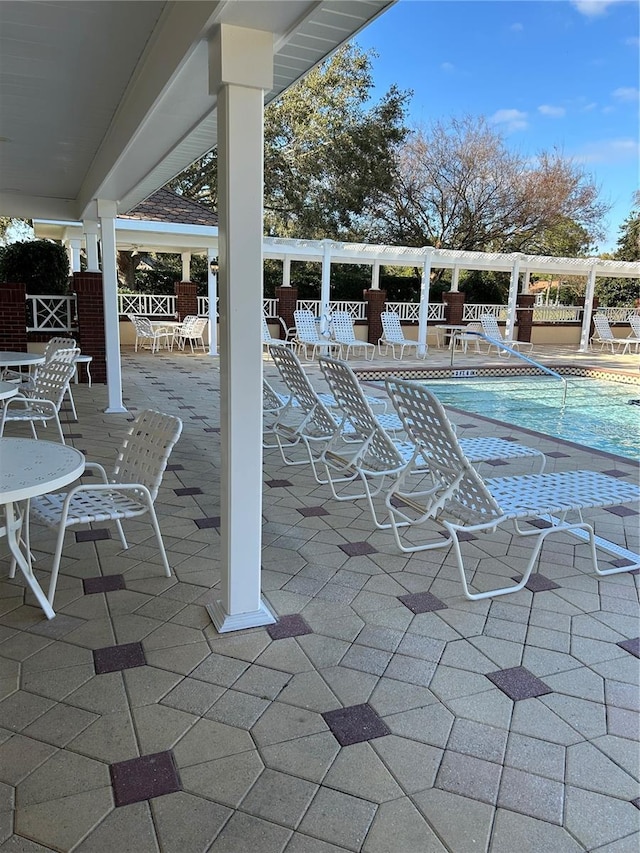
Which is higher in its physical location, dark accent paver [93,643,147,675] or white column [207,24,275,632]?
white column [207,24,275,632]

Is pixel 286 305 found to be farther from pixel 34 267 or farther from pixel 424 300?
pixel 34 267

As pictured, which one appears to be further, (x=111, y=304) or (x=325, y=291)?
(x=325, y=291)

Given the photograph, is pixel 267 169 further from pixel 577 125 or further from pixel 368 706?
pixel 368 706

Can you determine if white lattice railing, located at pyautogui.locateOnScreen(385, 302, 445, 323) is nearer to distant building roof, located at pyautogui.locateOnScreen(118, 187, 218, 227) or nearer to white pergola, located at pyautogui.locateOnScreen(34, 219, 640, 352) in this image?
white pergola, located at pyautogui.locateOnScreen(34, 219, 640, 352)

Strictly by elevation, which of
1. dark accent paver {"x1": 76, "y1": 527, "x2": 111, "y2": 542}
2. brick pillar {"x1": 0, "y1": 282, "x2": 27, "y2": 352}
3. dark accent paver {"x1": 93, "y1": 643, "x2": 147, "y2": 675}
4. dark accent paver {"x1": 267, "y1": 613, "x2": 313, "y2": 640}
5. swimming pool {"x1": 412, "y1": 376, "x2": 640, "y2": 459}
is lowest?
Answer: swimming pool {"x1": 412, "y1": 376, "x2": 640, "y2": 459}

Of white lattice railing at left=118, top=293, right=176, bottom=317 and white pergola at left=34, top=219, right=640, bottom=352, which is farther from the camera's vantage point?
white lattice railing at left=118, top=293, right=176, bottom=317

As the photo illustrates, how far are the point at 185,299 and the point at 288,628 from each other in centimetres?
1376

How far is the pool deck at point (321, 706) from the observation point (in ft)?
5.12

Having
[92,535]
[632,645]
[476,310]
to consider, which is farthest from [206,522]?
[476,310]

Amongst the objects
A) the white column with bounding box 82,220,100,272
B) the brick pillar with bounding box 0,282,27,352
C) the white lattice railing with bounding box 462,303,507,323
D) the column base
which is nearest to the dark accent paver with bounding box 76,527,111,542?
the column base

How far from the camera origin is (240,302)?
2311mm

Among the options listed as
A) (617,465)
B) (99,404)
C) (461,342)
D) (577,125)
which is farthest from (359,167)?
(617,465)

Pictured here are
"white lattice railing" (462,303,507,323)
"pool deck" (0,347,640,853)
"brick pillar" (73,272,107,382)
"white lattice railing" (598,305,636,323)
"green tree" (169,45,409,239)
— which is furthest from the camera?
"white lattice railing" (598,305,636,323)

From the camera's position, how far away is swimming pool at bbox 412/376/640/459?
7.28m
